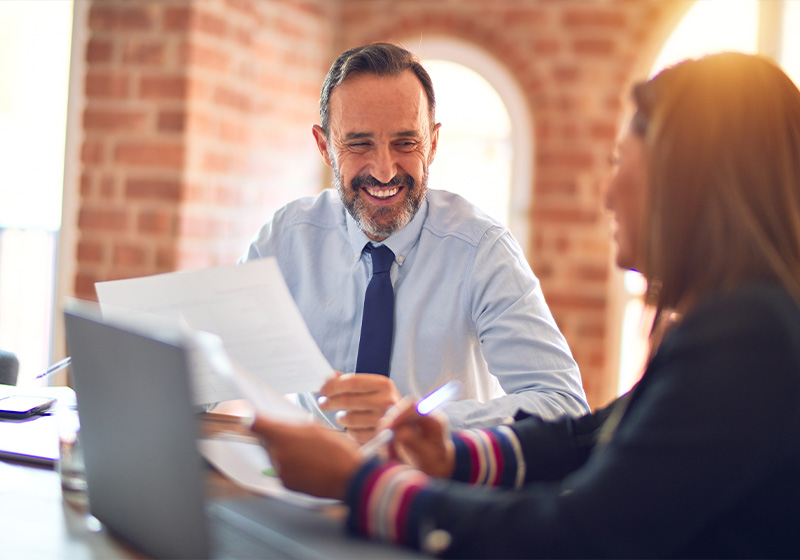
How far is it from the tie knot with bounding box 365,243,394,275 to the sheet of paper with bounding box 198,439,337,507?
71 centimetres

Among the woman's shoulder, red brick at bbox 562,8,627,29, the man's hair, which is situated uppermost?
red brick at bbox 562,8,627,29

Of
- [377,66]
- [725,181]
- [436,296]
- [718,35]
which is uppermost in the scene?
[718,35]

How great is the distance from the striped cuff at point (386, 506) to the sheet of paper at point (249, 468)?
0.35 ft

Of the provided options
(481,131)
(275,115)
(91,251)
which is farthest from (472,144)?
(91,251)

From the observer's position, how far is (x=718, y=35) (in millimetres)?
3113

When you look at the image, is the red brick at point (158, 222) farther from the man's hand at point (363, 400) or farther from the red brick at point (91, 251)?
the man's hand at point (363, 400)

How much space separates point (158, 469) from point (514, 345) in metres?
0.90

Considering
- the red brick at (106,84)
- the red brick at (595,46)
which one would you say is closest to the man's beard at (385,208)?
the red brick at (106,84)

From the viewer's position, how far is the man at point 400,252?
1630mm

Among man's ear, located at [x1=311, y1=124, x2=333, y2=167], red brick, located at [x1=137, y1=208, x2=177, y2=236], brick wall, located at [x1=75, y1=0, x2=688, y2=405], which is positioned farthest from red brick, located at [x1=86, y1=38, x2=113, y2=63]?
man's ear, located at [x1=311, y1=124, x2=333, y2=167]

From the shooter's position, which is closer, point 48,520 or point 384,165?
point 48,520

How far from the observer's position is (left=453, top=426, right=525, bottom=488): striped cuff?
3.02 ft

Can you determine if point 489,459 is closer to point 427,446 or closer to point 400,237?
point 427,446

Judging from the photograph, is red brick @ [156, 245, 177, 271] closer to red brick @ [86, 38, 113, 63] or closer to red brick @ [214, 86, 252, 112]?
red brick @ [214, 86, 252, 112]
